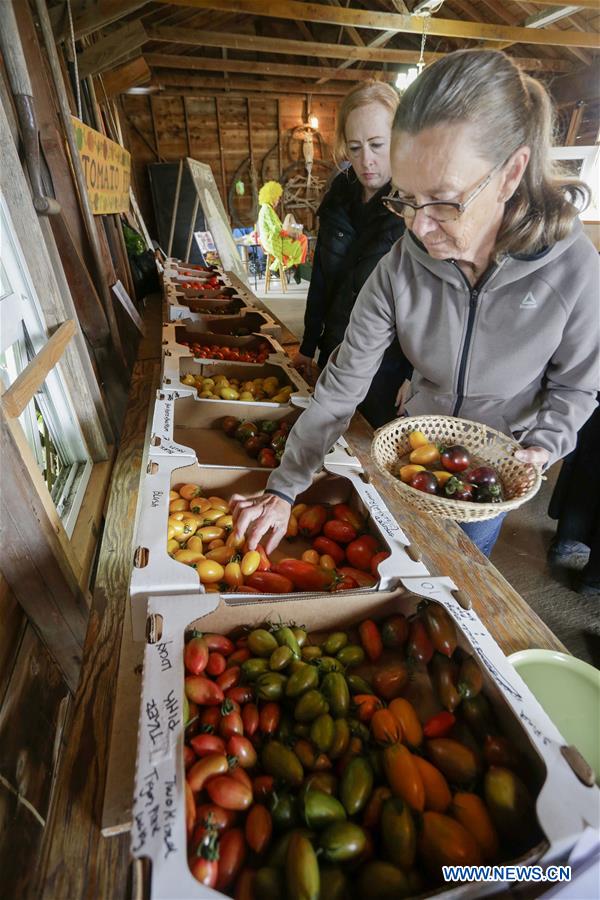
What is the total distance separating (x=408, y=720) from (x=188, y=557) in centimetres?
62

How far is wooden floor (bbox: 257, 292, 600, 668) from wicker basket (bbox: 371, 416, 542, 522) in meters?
1.46

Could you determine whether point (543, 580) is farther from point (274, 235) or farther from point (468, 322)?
point (274, 235)

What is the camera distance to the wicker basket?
1.11m

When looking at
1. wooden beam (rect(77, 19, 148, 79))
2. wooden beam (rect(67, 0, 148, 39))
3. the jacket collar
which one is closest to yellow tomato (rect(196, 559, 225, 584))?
the jacket collar

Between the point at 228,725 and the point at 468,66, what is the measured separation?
132cm

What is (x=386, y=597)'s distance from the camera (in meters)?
1.02

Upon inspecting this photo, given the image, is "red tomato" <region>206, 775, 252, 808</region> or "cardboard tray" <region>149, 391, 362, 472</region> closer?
"red tomato" <region>206, 775, 252, 808</region>

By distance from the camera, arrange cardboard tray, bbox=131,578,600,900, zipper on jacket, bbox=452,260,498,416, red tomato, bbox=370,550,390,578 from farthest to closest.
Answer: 1. zipper on jacket, bbox=452,260,498,416
2. red tomato, bbox=370,550,390,578
3. cardboard tray, bbox=131,578,600,900

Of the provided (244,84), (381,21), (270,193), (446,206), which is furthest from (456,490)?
(244,84)

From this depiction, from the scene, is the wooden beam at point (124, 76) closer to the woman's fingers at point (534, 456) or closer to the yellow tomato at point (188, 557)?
the yellow tomato at point (188, 557)

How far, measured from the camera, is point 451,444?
139 cm

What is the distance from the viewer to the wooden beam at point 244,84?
34.2ft

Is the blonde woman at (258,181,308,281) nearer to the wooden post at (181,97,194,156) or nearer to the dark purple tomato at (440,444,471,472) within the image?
the wooden post at (181,97,194,156)

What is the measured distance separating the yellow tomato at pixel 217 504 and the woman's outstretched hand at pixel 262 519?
0.08 meters
